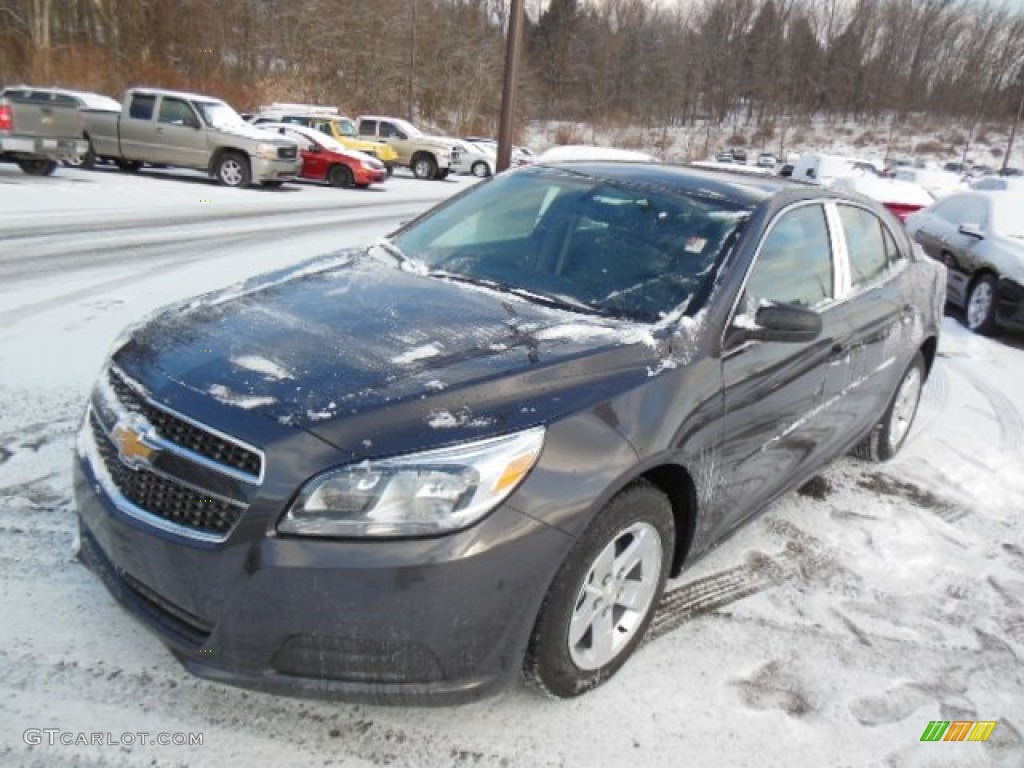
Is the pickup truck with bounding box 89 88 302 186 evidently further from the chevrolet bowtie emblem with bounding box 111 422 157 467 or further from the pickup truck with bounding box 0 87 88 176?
the chevrolet bowtie emblem with bounding box 111 422 157 467

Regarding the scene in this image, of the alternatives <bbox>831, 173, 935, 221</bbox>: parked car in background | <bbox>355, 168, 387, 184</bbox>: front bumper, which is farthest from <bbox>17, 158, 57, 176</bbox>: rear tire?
<bbox>831, 173, 935, 221</bbox>: parked car in background

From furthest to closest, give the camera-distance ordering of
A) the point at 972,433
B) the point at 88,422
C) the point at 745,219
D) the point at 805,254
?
the point at 972,433 → the point at 805,254 → the point at 745,219 → the point at 88,422

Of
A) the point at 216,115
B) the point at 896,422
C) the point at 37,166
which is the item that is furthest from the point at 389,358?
the point at 216,115

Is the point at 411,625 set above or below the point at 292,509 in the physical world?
below

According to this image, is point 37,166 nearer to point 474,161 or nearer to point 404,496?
point 474,161

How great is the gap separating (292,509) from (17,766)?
985mm

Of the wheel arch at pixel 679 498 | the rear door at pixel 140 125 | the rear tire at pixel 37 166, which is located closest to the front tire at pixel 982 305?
the wheel arch at pixel 679 498

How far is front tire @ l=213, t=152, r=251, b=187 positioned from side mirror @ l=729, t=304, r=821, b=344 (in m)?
16.0

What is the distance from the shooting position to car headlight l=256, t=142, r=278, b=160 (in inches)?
Result: 655

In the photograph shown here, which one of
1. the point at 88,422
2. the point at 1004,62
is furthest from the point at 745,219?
the point at 1004,62

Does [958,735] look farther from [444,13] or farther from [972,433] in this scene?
[444,13]

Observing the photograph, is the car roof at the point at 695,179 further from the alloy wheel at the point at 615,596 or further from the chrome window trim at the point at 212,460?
the chrome window trim at the point at 212,460

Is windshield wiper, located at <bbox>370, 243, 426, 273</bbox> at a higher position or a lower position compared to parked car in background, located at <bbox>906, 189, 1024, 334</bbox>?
higher

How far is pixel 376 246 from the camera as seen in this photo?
3.75 m
